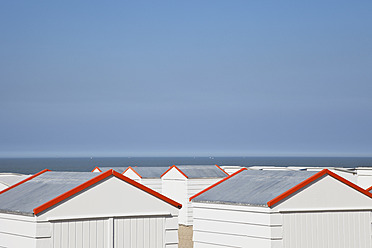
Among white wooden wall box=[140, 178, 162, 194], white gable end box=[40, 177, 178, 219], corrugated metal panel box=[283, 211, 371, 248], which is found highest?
white wooden wall box=[140, 178, 162, 194]

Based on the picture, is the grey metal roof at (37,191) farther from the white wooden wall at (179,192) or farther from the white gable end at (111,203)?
the white wooden wall at (179,192)

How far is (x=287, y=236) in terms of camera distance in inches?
674

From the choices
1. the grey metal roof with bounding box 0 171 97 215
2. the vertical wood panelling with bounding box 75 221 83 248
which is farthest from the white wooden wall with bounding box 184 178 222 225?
the vertical wood panelling with bounding box 75 221 83 248


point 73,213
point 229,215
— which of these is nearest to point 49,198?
point 73,213

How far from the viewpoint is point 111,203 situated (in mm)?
15969

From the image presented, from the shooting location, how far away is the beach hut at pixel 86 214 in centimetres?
1482

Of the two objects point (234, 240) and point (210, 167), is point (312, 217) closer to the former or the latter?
point (234, 240)

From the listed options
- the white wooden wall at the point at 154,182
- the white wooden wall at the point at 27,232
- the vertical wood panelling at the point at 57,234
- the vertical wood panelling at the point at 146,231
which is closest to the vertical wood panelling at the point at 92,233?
the vertical wood panelling at the point at 57,234

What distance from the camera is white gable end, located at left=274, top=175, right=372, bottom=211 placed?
17.3m

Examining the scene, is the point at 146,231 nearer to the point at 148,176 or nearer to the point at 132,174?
the point at 148,176

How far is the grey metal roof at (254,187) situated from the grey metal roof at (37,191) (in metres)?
3.99

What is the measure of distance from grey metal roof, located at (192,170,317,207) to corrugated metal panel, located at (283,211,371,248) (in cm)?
84

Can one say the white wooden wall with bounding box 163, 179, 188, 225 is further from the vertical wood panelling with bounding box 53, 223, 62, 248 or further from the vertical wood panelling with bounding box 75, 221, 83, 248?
the vertical wood panelling with bounding box 53, 223, 62, 248

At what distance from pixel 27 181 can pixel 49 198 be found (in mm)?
2900
